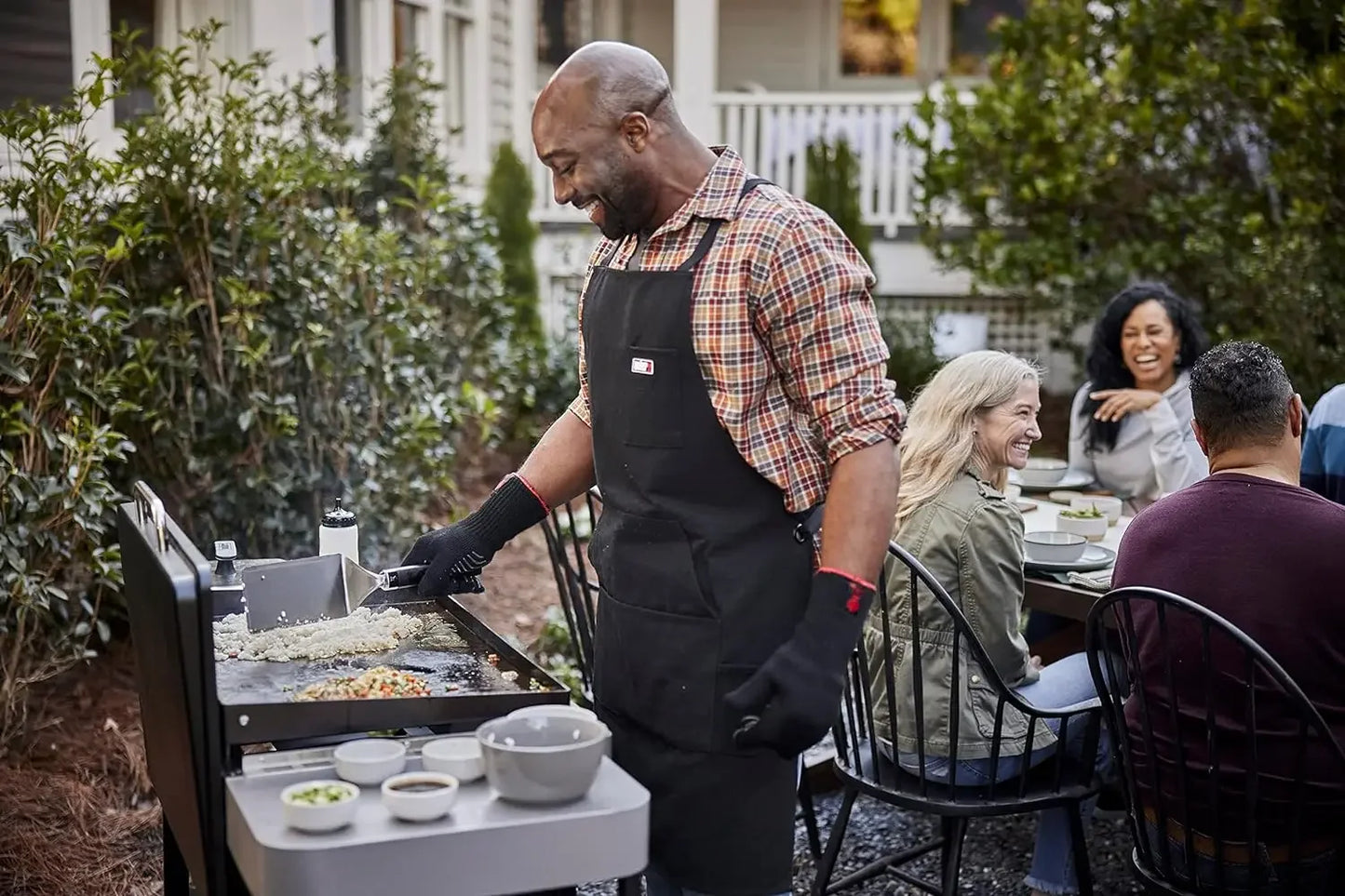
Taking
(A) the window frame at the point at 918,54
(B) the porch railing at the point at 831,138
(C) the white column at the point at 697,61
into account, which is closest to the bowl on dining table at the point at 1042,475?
(B) the porch railing at the point at 831,138

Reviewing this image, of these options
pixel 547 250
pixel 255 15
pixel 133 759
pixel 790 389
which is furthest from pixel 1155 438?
pixel 547 250

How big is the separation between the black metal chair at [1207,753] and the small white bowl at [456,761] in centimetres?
130

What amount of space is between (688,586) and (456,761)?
454 mm

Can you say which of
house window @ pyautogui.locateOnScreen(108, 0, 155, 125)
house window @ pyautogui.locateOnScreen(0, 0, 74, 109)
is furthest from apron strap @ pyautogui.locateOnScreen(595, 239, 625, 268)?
house window @ pyautogui.locateOnScreen(108, 0, 155, 125)

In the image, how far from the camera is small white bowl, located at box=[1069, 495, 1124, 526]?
436cm

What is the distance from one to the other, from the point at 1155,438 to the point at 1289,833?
83.6 inches

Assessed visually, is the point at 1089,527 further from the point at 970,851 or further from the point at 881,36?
the point at 881,36

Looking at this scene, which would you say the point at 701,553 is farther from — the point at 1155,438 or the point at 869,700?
the point at 1155,438

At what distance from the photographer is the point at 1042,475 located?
4852 millimetres

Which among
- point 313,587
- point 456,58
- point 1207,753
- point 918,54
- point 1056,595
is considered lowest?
point 1207,753

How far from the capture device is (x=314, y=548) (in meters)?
5.30

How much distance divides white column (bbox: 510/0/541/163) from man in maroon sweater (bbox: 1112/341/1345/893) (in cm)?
891

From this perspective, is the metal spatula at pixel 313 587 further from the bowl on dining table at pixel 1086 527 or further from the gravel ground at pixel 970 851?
the bowl on dining table at pixel 1086 527

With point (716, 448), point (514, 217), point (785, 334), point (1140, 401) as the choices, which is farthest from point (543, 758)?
point (514, 217)
